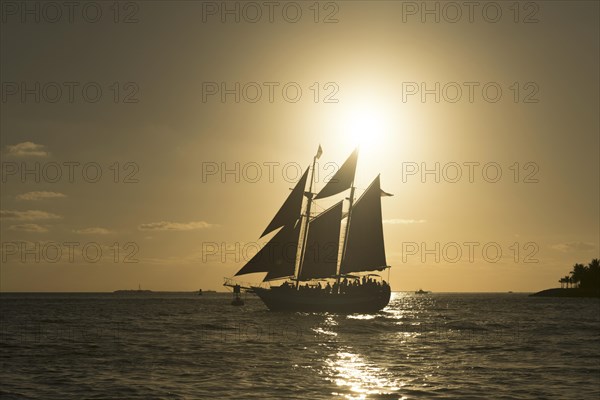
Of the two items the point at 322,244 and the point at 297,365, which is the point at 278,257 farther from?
the point at 297,365

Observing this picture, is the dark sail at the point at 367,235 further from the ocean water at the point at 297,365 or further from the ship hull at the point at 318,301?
the ocean water at the point at 297,365

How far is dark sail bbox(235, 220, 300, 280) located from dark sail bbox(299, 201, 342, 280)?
2488 mm

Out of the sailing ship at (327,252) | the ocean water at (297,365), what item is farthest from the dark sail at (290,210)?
the ocean water at (297,365)

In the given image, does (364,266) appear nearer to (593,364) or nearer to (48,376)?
(593,364)

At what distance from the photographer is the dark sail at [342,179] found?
3959 inches

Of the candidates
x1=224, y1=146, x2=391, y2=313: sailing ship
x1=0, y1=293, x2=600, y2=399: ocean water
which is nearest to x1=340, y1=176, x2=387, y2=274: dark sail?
x1=224, y1=146, x2=391, y2=313: sailing ship

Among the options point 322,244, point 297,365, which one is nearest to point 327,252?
point 322,244

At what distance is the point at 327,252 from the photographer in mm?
97562

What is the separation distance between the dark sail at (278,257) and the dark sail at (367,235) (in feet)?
25.2

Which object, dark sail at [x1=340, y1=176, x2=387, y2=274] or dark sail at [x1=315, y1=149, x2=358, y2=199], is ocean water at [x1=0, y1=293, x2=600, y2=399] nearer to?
dark sail at [x1=340, y1=176, x2=387, y2=274]

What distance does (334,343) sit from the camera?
5134 centimetres

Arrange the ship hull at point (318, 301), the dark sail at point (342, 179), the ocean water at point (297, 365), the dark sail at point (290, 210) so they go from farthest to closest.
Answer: the dark sail at point (342, 179) → the ship hull at point (318, 301) → the dark sail at point (290, 210) → the ocean water at point (297, 365)

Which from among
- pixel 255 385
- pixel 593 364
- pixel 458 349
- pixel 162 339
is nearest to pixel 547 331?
pixel 458 349

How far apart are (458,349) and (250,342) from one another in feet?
47.9
